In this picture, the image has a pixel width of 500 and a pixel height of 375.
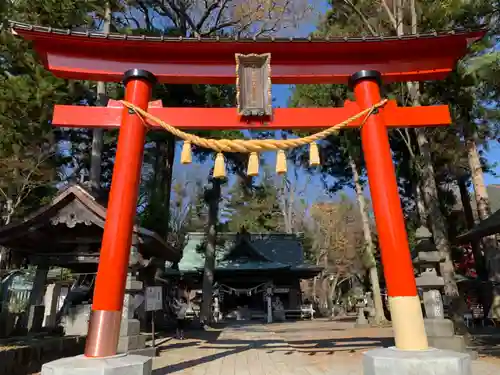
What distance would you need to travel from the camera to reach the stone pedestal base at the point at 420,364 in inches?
161

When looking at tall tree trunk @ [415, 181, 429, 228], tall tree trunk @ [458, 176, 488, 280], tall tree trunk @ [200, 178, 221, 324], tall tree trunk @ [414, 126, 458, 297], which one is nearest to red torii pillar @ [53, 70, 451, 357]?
→ tall tree trunk @ [414, 126, 458, 297]

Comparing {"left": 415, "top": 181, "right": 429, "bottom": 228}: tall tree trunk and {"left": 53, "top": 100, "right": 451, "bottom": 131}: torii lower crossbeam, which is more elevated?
{"left": 415, "top": 181, "right": 429, "bottom": 228}: tall tree trunk

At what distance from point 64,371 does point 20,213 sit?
11872 millimetres

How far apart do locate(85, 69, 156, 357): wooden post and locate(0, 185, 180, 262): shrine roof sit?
3517 millimetres

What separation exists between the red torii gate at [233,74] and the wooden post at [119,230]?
18 mm

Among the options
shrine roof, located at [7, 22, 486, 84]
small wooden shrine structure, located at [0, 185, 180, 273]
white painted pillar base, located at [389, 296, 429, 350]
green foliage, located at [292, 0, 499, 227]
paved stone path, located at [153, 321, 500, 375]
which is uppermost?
green foliage, located at [292, 0, 499, 227]

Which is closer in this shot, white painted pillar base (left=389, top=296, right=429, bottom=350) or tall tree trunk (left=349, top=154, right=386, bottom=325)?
white painted pillar base (left=389, top=296, right=429, bottom=350)

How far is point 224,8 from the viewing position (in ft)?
56.6

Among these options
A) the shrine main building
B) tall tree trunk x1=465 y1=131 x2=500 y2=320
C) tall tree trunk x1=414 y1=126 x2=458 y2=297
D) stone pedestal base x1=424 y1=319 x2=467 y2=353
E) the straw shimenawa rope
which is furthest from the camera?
the shrine main building

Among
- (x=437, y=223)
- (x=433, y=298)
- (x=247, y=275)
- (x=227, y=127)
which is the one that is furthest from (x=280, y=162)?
(x=247, y=275)

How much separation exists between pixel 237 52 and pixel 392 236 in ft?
12.4

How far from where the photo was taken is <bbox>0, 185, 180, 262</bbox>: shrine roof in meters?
8.85

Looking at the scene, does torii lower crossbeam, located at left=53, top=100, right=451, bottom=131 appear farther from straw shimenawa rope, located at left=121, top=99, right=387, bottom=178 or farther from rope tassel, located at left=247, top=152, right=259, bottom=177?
rope tassel, located at left=247, top=152, right=259, bottom=177

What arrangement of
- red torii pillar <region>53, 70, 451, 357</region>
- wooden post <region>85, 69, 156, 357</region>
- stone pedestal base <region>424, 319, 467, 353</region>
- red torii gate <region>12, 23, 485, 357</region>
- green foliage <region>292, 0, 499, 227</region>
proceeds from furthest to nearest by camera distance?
green foliage <region>292, 0, 499, 227</region> → stone pedestal base <region>424, 319, 467, 353</region> → red torii gate <region>12, 23, 485, 357</region> → red torii pillar <region>53, 70, 451, 357</region> → wooden post <region>85, 69, 156, 357</region>
